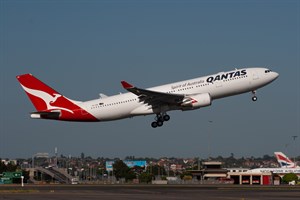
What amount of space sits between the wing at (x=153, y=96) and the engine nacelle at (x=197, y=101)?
0.79m

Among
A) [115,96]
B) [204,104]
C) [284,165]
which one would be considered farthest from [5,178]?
[284,165]

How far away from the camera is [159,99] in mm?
76375

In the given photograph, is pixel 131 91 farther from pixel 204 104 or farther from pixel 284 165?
pixel 284 165

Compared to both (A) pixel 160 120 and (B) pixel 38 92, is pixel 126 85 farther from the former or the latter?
(B) pixel 38 92

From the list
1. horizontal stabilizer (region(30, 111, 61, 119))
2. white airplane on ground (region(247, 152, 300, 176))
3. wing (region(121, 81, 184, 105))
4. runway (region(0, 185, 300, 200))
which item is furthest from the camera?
white airplane on ground (region(247, 152, 300, 176))

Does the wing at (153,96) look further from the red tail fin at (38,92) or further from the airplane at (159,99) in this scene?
the red tail fin at (38,92)

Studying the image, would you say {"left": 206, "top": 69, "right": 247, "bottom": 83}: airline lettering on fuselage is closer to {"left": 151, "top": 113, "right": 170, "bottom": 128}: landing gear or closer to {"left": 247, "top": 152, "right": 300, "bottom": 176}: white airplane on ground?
{"left": 151, "top": 113, "right": 170, "bottom": 128}: landing gear

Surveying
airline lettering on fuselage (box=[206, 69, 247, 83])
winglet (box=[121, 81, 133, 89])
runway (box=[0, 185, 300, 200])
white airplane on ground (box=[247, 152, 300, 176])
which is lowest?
runway (box=[0, 185, 300, 200])

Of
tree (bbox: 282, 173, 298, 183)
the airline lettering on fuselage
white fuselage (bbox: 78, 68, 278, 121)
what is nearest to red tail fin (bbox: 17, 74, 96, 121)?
white fuselage (bbox: 78, 68, 278, 121)

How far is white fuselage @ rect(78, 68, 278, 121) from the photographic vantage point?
75.4 m

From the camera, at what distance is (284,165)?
16912cm

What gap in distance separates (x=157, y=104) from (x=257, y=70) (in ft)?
44.1

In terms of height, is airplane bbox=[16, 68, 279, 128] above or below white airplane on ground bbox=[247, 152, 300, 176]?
above

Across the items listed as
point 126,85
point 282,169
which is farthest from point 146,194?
point 282,169
